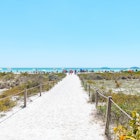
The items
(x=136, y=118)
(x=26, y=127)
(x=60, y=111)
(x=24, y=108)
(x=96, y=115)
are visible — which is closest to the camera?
(x=136, y=118)

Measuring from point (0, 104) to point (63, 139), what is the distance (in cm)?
742

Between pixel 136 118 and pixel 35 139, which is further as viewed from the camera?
pixel 35 139

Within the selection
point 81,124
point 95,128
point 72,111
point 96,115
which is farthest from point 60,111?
point 95,128

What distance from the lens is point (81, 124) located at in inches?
399

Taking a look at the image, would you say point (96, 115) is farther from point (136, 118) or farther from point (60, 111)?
point (136, 118)

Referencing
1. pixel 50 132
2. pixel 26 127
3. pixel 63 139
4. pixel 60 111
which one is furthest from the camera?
pixel 60 111

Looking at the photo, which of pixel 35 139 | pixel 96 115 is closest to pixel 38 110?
pixel 96 115

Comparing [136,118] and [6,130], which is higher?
[136,118]

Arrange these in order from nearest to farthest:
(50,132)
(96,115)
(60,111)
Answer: (50,132), (96,115), (60,111)

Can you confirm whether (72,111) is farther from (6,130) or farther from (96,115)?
(6,130)

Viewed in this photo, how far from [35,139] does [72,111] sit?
17.2 ft

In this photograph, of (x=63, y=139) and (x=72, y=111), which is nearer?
(x=63, y=139)

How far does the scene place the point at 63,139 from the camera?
26.3 feet

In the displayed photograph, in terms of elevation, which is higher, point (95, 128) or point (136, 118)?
point (136, 118)
